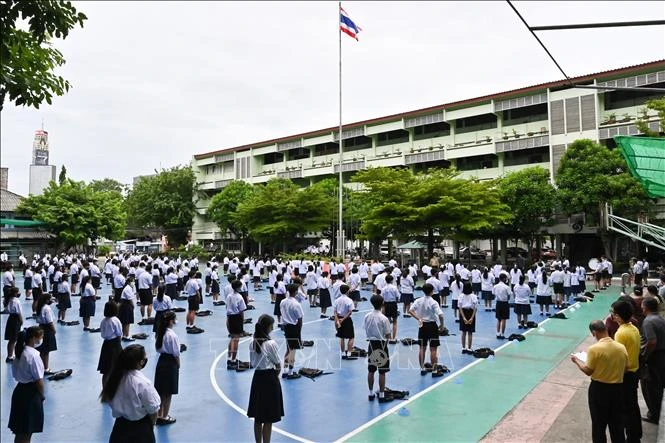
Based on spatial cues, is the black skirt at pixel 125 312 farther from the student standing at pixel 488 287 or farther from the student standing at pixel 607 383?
the student standing at pixel 488 287

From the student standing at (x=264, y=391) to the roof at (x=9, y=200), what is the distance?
3168cm

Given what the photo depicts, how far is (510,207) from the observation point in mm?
24703

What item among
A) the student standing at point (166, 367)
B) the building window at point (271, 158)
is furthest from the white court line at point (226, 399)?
the building window at point (271, 158)

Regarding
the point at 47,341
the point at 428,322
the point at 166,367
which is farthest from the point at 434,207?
the point at 166,367

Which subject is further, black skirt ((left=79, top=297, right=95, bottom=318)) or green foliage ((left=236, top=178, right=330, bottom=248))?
green foliage ((left=236, top=178, right=330, bottom=248))

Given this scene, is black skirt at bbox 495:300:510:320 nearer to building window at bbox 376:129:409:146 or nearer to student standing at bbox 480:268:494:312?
student standing at bbox 480:268:494:312

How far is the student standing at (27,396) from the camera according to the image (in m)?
4.71

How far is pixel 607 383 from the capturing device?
4359 mm

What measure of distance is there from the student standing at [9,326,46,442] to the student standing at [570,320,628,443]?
533cm

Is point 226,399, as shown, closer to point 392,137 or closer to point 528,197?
point 528,197

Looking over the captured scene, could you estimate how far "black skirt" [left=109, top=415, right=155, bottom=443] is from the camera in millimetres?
3680

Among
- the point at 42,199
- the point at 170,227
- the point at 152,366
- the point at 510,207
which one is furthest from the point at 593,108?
the point at 170,227

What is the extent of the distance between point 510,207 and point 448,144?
8.36 metres

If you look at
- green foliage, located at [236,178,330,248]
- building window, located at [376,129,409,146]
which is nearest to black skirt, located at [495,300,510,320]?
green foliage, located at [236,178,330,248]
